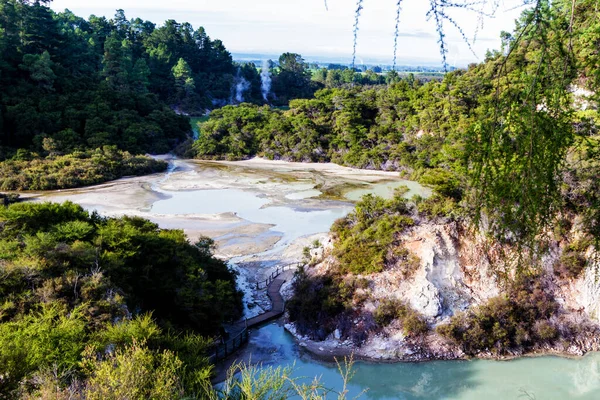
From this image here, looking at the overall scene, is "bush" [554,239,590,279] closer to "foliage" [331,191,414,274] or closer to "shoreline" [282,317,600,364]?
"shoreline" [282,317,600,364]

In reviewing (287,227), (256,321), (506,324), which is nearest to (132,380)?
(256,321)

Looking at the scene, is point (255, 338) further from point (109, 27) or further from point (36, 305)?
point (109, 27)

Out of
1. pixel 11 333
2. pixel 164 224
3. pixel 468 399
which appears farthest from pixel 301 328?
pixel 164 224

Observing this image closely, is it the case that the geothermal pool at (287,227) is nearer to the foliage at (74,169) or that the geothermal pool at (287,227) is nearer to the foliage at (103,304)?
the foliage at (74,169)

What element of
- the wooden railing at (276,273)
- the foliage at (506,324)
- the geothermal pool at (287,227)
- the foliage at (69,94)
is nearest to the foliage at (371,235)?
the wooden railing at (276,273)

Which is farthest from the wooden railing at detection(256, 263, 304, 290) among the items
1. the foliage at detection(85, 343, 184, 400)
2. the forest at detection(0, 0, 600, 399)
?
the foliage at detection(85, 343, 184, 400)

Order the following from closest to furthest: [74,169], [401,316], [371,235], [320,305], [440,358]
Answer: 1. [440,358]
2. [401,316]
3. [320,305]
4. [371,235]
5. [74,169]

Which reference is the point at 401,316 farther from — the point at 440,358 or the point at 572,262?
the point at 572,262
